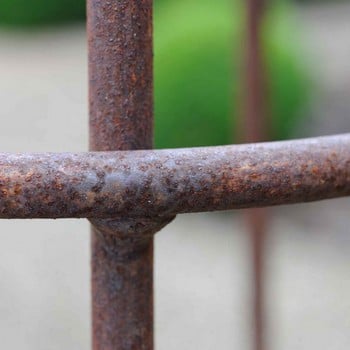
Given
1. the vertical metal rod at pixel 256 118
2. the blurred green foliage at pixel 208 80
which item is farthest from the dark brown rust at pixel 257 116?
the blurred green foliage at pixel 208 80

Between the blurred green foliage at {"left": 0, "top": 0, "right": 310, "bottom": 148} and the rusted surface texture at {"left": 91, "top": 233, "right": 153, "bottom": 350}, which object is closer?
the rusted surface texture at {"left": 91, "top": 233, "right": 153, "bottom": 350}

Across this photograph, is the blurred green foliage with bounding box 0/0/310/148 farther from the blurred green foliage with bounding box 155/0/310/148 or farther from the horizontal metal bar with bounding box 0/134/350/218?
the horizontal metal bar with bounding box 0/134/350/218

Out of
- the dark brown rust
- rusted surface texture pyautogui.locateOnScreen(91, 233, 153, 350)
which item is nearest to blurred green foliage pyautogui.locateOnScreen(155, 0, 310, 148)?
the dark brown rust

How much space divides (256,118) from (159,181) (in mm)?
739

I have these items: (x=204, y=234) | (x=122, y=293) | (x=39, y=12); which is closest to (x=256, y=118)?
(x=122, y=293)

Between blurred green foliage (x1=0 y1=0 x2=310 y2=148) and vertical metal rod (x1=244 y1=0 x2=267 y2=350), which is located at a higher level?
blurred green foliage (x1=0 y1=0 x2=310 y2=148)

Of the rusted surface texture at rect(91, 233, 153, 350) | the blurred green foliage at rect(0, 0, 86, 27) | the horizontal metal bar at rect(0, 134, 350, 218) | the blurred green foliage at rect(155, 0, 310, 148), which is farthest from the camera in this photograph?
the blurred green foliage at rect(0, 0, 86, 27)

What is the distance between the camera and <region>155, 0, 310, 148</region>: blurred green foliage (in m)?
3.02

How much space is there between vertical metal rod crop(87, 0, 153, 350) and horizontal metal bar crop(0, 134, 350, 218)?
0.04 meters

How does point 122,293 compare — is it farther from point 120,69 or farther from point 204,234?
point 204,234

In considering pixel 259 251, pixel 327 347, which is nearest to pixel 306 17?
pixel 327 347

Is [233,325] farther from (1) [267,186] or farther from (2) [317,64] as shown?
(2) [317,64]

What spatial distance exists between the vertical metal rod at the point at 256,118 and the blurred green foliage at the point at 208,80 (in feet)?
5.45

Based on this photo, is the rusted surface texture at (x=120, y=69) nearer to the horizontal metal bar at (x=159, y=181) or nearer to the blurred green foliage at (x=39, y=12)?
the horizontal metal bar at (x=159, y=181)
